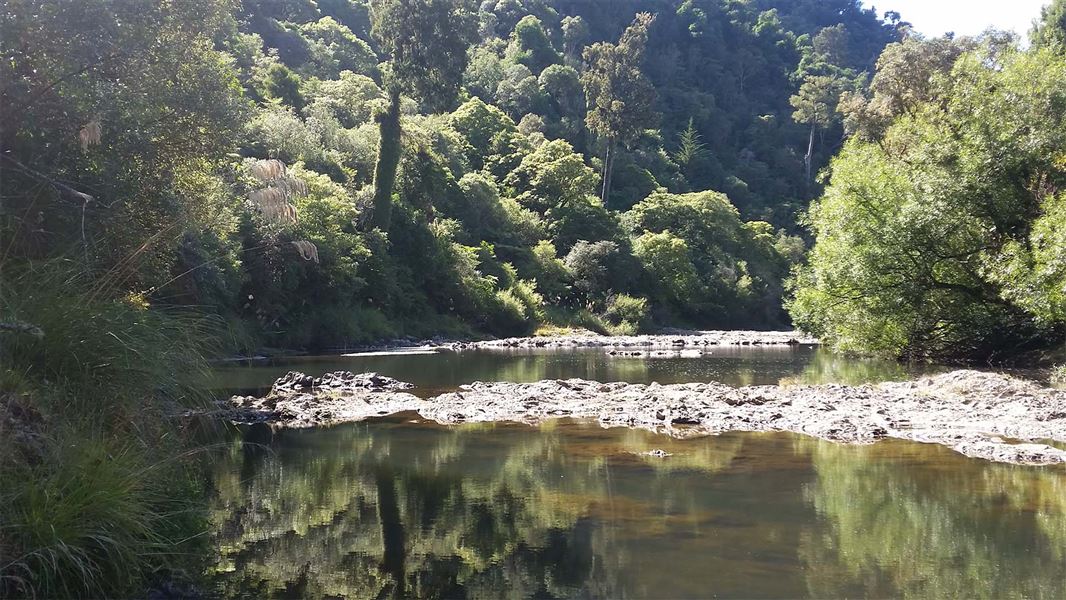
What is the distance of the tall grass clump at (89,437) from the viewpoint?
219 inches

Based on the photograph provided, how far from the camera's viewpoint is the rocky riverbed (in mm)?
14039

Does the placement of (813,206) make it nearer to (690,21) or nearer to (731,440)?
(731,440)

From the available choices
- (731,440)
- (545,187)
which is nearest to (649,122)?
(545,187)

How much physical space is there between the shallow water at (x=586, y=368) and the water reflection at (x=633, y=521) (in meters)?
8.99

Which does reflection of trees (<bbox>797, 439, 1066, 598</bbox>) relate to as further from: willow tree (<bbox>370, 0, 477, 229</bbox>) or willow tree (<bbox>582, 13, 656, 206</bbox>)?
willow tree (<bbox>582, 13, 656, 206</bbox>)

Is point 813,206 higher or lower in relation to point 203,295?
higher

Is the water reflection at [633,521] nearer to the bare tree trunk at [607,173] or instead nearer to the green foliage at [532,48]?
the bare tree trunk at [607,173]

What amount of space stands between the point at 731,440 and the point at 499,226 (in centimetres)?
5141

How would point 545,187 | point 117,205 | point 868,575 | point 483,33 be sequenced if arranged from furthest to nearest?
1. point 483,33
2. point 545,187
3. point 117,205
4. point 868,575

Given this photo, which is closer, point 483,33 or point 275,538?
point 275,538

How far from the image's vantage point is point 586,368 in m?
29.0

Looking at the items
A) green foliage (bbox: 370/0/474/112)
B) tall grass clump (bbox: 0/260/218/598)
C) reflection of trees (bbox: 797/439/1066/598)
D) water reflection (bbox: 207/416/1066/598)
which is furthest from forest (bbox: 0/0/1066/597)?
reflection of trees (bbox: 797/439/1066/598)

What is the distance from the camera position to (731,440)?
14.0 metres

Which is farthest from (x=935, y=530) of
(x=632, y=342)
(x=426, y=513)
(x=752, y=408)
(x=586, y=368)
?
(x=632, y=342)
